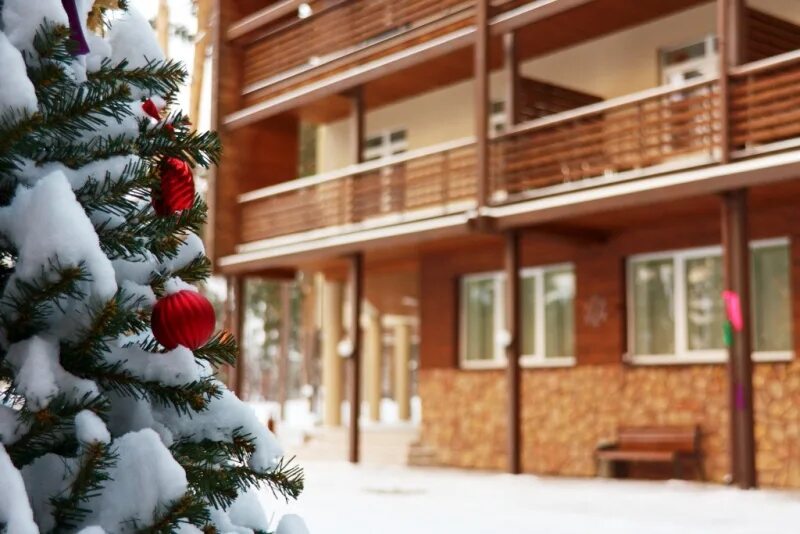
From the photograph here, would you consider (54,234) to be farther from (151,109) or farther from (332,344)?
(332,344)

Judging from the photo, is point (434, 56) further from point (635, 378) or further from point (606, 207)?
point (635, 378)

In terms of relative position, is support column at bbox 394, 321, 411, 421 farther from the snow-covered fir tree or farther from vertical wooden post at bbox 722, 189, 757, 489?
the snow-covered fir tree

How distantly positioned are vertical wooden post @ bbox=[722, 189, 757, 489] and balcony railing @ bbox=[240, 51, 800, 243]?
69 cm

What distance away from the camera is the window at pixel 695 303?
13492mm

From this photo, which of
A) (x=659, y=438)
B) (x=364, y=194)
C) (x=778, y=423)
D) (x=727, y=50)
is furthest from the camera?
(x=364, y=194)

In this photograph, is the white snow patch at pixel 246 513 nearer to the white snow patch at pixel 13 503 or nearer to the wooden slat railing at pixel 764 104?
the white snow patch at pixel 13 503

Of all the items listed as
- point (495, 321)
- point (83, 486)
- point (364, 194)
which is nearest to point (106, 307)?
point (83, 486)

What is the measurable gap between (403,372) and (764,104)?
59.3 feet

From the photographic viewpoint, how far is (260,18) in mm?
19156

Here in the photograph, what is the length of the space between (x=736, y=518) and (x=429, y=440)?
9.37 meters

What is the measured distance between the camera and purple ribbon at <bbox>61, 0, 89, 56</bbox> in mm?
3176

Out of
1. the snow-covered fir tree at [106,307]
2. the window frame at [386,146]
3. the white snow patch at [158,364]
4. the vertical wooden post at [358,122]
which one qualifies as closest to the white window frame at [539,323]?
the vertical wooden post at [358,122]

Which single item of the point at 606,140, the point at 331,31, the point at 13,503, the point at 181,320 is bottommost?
the point at 13,503

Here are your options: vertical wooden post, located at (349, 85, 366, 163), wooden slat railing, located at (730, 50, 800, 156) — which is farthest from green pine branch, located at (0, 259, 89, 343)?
vertical wooden post, located at (349, 85, 366, 163)
